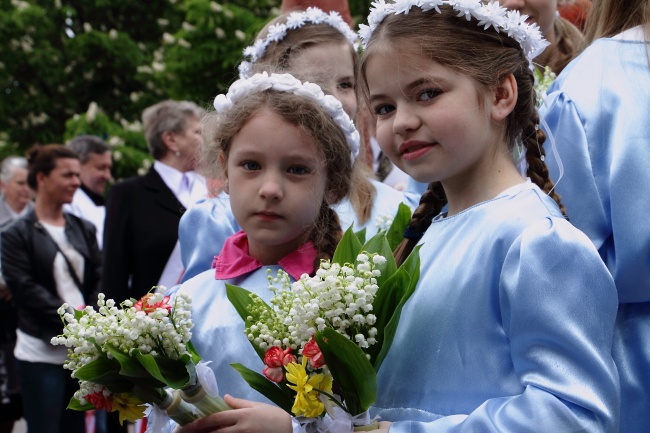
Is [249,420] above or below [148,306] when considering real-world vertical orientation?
below

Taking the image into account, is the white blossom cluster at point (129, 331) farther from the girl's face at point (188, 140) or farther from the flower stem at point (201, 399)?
the girl's face at point (188, 140)

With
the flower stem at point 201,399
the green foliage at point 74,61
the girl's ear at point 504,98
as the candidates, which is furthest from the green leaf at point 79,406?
the green foliage at point 74,61

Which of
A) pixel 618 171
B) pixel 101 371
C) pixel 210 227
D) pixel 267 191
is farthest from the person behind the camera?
pixel 210 227

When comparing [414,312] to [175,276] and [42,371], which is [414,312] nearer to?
[175,276]

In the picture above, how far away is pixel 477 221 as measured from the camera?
8.07 feet

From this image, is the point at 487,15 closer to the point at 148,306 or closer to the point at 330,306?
the point at 330,306

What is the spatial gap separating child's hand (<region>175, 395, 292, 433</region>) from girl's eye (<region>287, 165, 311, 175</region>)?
0.81 metres

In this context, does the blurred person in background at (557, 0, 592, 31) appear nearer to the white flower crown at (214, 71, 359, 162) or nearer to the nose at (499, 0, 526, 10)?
the nose at (499, 0, 526, 10)

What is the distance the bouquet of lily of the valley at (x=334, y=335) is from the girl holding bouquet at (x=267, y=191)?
519 mm

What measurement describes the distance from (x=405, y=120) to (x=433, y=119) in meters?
0.07

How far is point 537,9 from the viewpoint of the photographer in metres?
3.90

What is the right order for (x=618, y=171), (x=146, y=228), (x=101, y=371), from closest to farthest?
(x=101, y=371)
(x=618, y=171)
(x=146, y=228)

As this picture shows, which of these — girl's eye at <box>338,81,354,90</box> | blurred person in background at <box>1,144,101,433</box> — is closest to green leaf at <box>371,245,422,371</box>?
girl's eye at <box>338,81,354,90</box>

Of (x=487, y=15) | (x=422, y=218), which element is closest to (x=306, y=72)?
(x=422, y=218)
